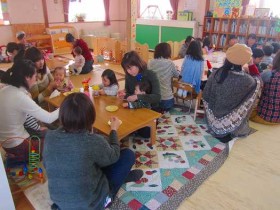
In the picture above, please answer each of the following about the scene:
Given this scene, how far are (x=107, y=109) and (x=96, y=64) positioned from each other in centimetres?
394

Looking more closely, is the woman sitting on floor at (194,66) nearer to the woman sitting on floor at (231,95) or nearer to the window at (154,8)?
the woman sitting on floor at (231,95)

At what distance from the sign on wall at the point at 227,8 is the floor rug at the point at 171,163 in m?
3.55

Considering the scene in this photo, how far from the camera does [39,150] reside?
6.01 ft

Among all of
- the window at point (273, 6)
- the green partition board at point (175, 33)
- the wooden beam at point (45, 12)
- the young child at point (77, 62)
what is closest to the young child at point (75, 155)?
the young child at point (77, 62)

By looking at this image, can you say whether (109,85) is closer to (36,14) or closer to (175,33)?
(175,33)

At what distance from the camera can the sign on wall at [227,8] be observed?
5.30 m

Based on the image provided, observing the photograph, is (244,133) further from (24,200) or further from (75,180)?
(24,200)

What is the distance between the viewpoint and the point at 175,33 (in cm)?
689

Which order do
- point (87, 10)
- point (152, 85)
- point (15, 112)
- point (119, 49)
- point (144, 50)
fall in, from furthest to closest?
1. point (87, 10)
2. point (119, 49)
3. point (144, 50)
4. point (152, 85)
5. point (15, 112)

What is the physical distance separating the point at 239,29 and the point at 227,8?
566 mm

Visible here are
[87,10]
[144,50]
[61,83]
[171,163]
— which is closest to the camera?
[171,163]

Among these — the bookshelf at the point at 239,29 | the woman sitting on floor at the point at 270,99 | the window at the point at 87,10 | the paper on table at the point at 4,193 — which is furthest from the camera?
the window at the point at 87,10

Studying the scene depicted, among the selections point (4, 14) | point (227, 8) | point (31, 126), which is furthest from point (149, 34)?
point (31, 126)

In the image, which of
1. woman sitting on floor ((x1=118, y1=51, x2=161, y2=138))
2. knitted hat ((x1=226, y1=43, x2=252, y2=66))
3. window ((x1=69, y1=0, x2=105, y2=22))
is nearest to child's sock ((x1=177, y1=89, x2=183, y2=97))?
woman sitting on floor ((x1=118, y1=51, x2=161, y2=138))
